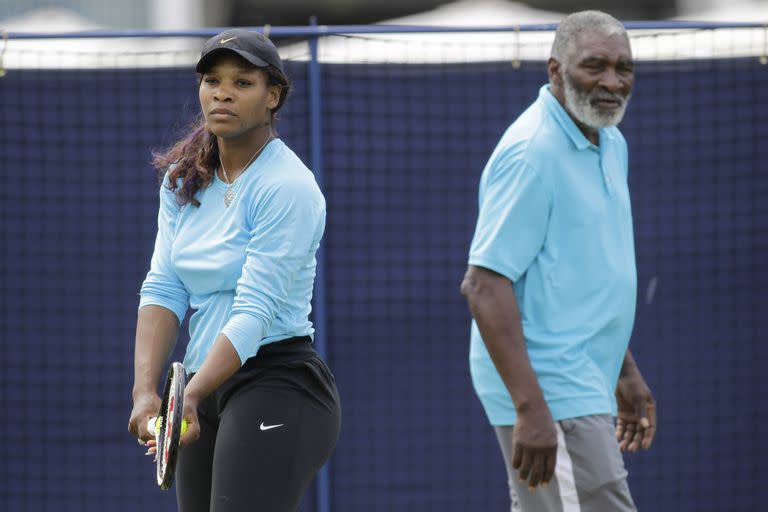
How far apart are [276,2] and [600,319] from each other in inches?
211

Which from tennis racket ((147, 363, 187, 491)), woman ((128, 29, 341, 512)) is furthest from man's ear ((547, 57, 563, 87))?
tennis racket ((147, 363, 187, 491))

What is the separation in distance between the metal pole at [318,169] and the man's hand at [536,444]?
2.50m

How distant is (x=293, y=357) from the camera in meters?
3.07

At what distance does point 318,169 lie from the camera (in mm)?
5512

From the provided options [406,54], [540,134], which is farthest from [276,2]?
[540,134]

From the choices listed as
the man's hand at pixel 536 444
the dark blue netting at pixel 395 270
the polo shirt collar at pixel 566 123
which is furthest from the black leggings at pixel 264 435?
the dark blue netting at pixel 395 270

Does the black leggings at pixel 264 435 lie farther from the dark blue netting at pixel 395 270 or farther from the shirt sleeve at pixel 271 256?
the dark blue netting at pixel 395 270

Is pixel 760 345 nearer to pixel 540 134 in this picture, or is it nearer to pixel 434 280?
pixel 434 280

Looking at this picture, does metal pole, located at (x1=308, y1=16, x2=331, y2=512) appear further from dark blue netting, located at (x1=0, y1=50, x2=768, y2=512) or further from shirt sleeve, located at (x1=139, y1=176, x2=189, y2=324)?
shirt sleeve, located at (x1=139, y1=176, x2=189, y2=324)

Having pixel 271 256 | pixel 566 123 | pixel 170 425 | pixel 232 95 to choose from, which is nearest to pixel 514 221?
pixel 566 123

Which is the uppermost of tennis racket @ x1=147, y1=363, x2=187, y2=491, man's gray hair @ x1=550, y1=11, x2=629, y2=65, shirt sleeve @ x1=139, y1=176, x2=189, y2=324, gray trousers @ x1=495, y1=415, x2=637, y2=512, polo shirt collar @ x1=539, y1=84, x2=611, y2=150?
man's gray hair @ x1=550, y1=11, x2=629, y2=65

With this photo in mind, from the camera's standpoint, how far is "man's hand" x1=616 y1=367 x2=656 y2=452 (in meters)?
3.77

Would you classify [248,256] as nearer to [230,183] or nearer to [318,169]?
[230,183]

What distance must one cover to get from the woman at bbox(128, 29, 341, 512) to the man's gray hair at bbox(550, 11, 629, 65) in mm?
891
